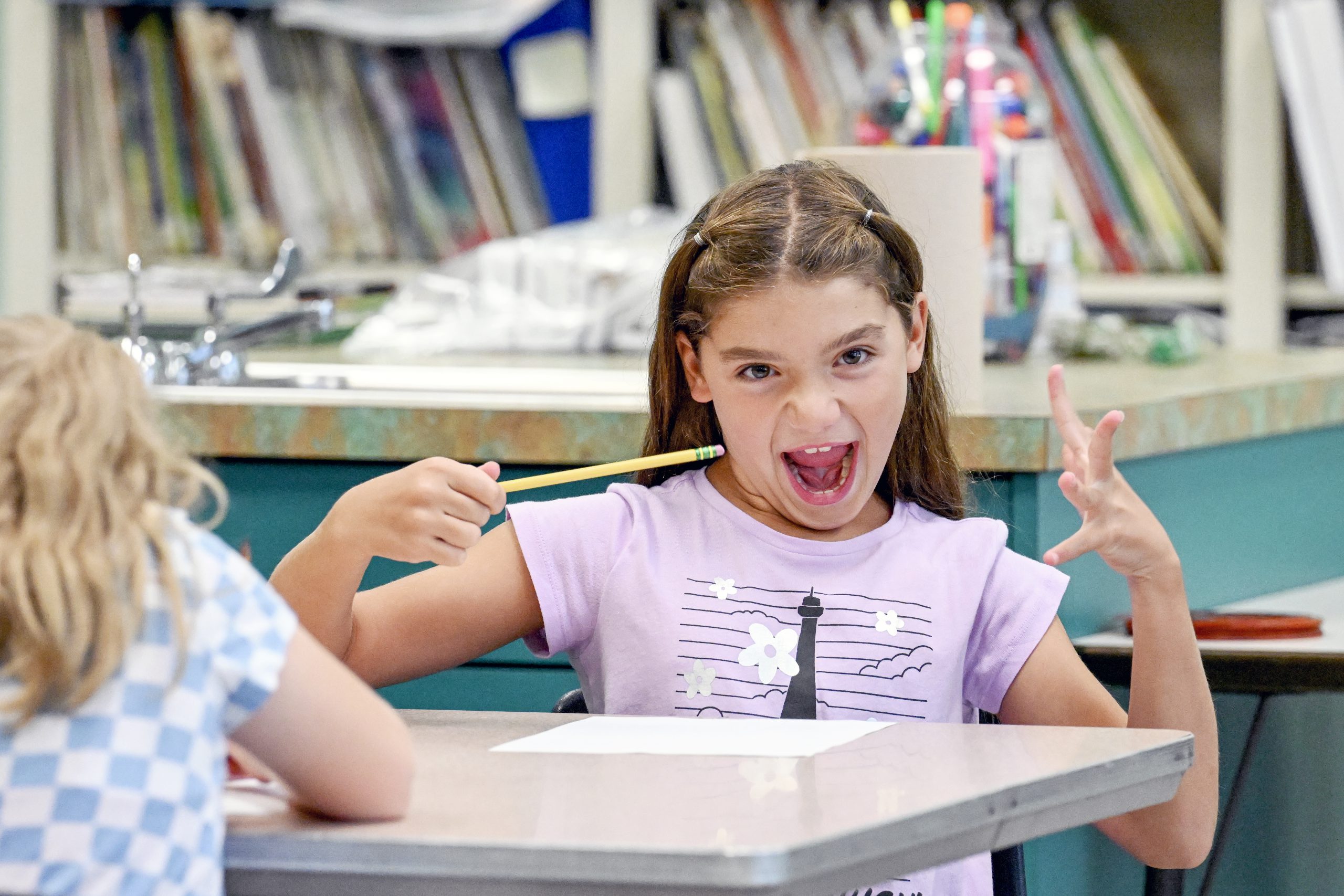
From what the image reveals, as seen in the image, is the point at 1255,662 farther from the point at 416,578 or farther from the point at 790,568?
the point at 416,578

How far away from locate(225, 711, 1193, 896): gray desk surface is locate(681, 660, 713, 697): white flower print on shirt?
228 mm

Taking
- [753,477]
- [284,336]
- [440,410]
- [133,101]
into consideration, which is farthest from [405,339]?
[133,101]

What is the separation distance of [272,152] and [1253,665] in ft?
7.57

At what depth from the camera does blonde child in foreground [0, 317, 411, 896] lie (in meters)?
0.76

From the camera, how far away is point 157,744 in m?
0.78

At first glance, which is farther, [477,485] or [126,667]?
[477,485]

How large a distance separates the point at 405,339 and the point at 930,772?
1504mm

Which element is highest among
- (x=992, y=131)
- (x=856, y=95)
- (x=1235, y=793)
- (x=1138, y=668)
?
(x=856, y=95)

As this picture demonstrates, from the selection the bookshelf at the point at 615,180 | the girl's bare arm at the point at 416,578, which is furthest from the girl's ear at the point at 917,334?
the bookshelf at the point at 615,180

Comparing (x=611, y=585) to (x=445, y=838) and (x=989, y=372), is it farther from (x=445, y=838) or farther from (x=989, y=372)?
(x=989, y=372)

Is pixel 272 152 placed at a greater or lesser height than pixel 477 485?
greater

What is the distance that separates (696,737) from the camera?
1017 millimetres

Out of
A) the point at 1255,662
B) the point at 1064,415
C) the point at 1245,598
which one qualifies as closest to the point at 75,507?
the point at 1064,415

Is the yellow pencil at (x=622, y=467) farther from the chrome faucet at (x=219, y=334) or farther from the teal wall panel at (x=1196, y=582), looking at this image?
the chrome faucet at (x=219, y=334)
